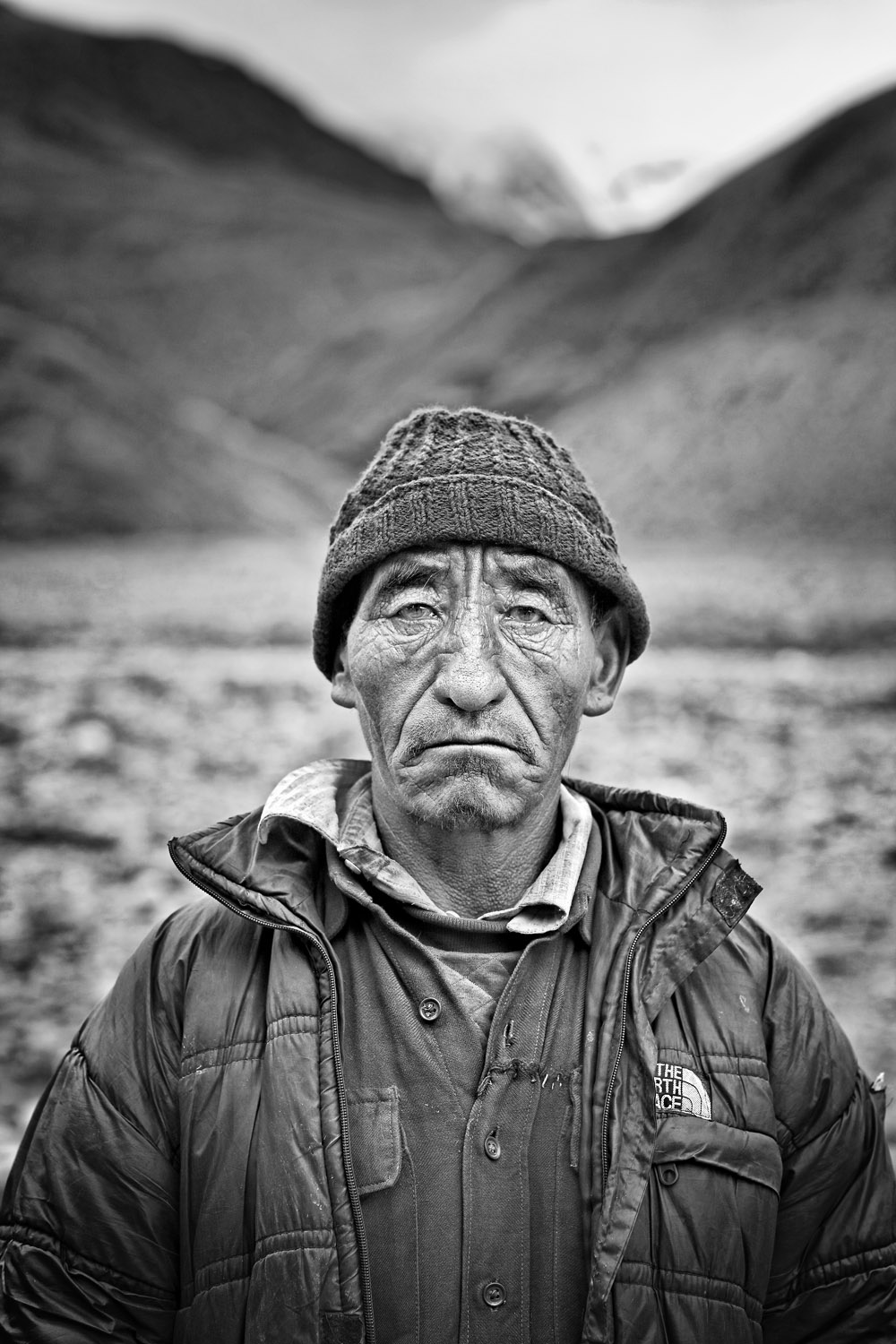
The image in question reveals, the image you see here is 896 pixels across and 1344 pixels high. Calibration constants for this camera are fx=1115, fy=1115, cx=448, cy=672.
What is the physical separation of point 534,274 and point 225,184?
113 cm

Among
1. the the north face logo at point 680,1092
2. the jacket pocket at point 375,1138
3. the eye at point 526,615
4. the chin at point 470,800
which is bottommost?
the jacket pocket at point 375,1138

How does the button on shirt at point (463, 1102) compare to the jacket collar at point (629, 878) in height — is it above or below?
below

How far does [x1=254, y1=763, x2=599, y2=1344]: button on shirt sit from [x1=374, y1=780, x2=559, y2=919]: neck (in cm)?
6

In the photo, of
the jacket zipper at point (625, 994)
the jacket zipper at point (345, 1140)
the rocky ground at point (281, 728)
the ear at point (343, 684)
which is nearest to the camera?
the jacket zipper at point (345, 1140)

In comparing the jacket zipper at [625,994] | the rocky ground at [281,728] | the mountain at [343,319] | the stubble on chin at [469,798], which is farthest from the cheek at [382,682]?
the mountain at [343,319]

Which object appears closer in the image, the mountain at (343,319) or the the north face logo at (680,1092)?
the the north face logo at (680,1092)

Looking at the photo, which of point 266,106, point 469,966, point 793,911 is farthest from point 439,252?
point 469,966

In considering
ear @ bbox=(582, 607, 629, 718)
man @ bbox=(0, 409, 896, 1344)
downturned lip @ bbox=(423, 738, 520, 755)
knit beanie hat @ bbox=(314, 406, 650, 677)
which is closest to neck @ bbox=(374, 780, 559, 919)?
man @ bbox=(0, 409, 896, 1344)

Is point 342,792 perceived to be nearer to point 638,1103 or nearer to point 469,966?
point 469,966

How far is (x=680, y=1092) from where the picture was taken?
1355mm

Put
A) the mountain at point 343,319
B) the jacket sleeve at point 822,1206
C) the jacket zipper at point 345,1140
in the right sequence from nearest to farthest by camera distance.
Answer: the jacket zipper at point 345,1140, the jacket sleeve at point 822,1206, the mountain at point 343,319

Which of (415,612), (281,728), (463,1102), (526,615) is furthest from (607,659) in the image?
(281,728)

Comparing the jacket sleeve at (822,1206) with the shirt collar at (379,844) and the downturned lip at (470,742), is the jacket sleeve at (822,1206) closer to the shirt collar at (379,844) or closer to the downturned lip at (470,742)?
the shirt collar at (379,844)

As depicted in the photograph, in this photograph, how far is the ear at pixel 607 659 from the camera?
1.69 m
